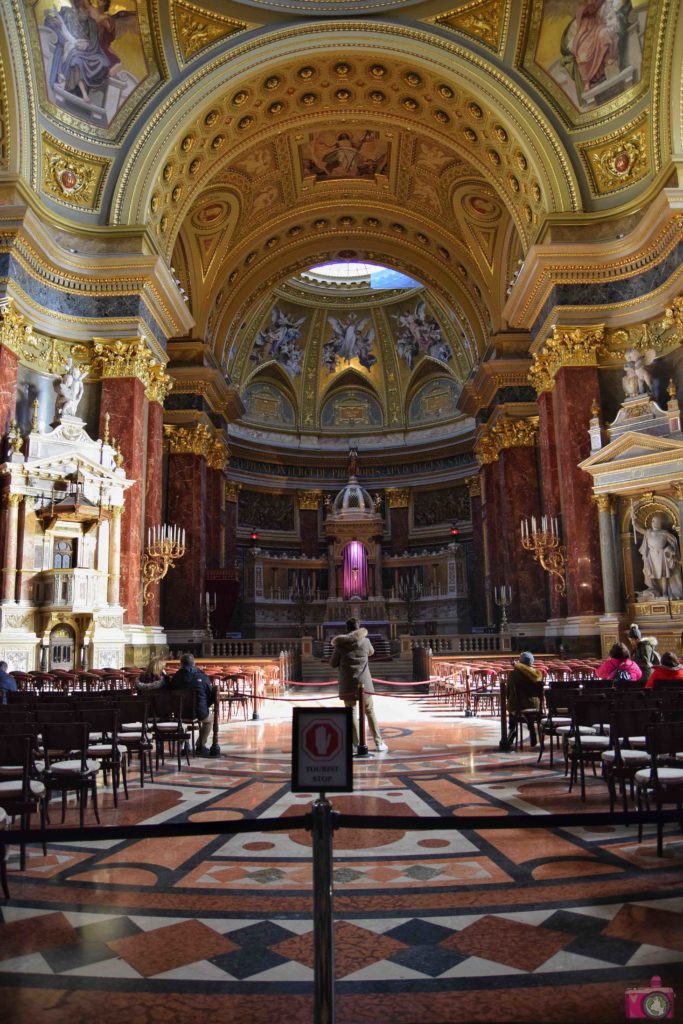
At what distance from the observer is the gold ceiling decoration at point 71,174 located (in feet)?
53.1

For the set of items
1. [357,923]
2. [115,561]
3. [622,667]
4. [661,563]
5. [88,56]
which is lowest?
[357,923]

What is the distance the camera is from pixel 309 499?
35.1m

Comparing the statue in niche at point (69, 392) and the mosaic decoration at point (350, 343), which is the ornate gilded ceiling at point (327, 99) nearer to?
the statue in niche at point (69, 392)

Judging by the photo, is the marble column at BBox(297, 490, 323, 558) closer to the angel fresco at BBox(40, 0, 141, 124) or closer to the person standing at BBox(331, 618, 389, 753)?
the angel fresco at BBox(40, 0, 141, 124)

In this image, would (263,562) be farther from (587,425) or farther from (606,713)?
(606,713)

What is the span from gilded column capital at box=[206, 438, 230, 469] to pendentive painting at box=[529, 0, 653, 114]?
47.5 ft

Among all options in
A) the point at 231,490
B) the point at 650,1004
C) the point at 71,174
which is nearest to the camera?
→ the point at 650,1004

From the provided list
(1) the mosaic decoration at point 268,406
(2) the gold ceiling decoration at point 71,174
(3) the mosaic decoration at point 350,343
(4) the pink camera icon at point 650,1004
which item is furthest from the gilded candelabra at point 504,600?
(4) the pink camera icon at point 650,1004

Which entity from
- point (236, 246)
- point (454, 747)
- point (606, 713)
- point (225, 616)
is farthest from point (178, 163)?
point (606, 713)

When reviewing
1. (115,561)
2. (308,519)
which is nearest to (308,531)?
(308,519)

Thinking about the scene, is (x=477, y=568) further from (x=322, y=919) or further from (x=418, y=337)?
(x=322, y=919)

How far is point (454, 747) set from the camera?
31.3ft

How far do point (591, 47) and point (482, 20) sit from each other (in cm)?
280

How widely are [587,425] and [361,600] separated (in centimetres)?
1665
